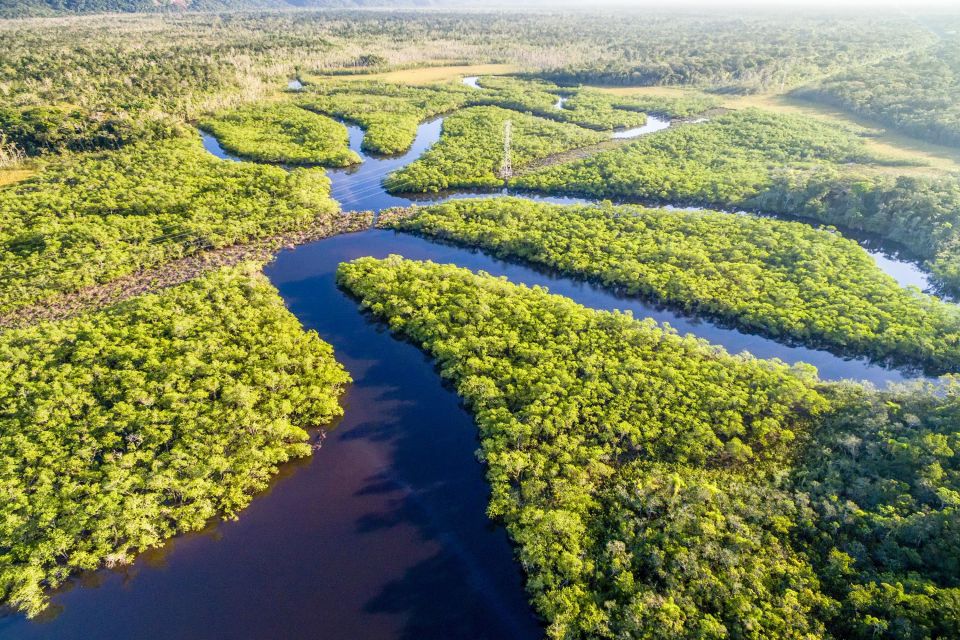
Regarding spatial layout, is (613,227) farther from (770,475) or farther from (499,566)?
(499,566)

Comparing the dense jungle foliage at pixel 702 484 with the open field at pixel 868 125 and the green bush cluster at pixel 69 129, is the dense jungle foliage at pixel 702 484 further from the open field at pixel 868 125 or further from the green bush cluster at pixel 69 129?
the green bush cluster at pixel 69 129

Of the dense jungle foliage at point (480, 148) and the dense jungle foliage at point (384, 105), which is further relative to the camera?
the dense jungle foliage at point (384, 105)

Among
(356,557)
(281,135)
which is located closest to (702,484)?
(356,557)

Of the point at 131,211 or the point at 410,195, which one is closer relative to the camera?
the point at 131,211

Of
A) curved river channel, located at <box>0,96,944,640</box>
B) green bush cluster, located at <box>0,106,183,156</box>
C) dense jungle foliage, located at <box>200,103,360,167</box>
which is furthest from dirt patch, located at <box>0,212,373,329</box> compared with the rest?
green bush cluster, located at <box>0,106,183,156</box>

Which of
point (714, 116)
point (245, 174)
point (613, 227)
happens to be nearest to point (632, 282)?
point (613, 227)

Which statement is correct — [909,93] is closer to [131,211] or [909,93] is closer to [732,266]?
[732,266]

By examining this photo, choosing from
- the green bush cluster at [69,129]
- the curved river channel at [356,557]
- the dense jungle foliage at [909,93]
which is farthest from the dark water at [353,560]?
the dense jungle foliage at [909,93]
